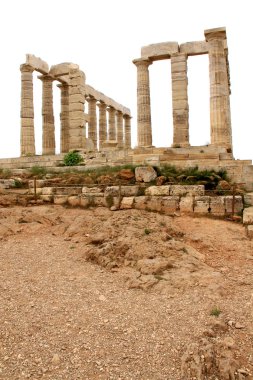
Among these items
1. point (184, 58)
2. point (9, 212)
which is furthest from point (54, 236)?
point (184, 58)

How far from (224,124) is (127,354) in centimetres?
1613

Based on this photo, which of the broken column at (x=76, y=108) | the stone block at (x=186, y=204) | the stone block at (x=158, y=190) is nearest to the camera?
the stone block at (x=186, y=204)

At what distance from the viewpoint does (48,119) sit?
26.3m

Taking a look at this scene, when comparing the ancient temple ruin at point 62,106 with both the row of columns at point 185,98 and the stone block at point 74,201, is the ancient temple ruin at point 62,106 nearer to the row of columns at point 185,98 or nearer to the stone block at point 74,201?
the row of columns at point 185,98

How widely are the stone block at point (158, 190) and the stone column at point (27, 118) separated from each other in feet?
42.7

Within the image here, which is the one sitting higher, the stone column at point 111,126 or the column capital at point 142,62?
the column capital at point 142,62

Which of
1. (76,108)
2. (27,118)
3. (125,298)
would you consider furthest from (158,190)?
(27,118)

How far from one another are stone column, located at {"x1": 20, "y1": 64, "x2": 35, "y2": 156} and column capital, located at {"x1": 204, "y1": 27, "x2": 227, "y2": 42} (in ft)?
37.2

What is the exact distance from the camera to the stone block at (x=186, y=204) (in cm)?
1281

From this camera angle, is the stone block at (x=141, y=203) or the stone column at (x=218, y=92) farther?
the stone column at (x=218, y=92)

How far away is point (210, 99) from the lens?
67.4ft

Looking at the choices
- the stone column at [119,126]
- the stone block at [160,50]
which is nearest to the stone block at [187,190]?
the stone block at [160,50]

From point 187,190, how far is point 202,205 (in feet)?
3.10

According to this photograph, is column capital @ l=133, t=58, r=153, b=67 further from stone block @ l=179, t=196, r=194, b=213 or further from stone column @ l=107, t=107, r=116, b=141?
stone column @ l=107, t=107, r=116, b=141
